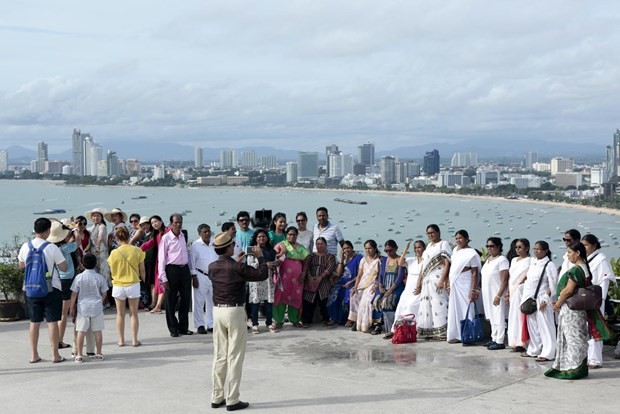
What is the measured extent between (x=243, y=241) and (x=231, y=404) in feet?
11.7

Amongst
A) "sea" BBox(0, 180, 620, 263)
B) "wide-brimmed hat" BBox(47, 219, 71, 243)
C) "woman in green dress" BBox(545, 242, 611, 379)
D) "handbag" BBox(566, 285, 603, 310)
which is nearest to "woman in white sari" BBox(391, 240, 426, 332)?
"woman in green dress" BBox(545, 242, 611, 379)

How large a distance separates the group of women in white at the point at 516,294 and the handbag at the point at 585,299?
0.06 m

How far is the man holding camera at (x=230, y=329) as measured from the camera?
5664 mm

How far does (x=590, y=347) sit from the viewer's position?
22.8ft

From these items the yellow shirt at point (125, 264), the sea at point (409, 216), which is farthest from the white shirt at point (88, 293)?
the sea at point (409, 216)

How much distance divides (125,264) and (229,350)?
2.58m

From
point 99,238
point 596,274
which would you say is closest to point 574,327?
point 596,274

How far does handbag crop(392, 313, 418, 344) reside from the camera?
26.5ft

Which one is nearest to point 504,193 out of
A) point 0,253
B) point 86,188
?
point 86,188

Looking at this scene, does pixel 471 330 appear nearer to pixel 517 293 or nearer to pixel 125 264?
pixel 517 293

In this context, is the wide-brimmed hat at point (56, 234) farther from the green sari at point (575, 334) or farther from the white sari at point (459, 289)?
the green sari at point (575, 334)

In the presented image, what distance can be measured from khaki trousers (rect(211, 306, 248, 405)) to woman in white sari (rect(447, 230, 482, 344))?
9.96 feet

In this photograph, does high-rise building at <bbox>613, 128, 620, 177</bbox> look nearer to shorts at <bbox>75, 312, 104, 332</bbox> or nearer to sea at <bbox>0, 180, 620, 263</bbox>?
sea at <bbox>0, 180, 620, 263</bbox>

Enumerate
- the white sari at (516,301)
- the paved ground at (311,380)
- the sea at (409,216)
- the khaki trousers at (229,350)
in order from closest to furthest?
the khaki trousers at (229,350) < the paved ground at (311,380) < the white sari at (516,301) < the sea at (409,216)
